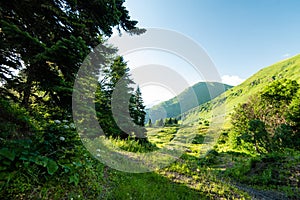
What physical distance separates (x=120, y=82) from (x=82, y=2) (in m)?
8.06

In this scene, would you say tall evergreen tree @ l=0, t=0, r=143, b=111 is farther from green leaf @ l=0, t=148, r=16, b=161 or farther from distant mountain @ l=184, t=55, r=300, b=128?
distant mountain @ l=184, t=55, r=300, b=128

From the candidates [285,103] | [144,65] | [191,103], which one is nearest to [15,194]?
[144,65]

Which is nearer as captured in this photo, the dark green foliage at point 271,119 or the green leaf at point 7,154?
the green leaf at point 7,154

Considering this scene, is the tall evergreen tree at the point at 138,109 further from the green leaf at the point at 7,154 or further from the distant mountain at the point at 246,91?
the distant mountain at the point at 246,91

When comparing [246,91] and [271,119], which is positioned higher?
[246,91]

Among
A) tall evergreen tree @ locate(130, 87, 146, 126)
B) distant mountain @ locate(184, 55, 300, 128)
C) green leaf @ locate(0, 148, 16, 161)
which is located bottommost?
green leaf @ locate(0, 148, 16, 161)

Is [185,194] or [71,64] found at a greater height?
[71,64]

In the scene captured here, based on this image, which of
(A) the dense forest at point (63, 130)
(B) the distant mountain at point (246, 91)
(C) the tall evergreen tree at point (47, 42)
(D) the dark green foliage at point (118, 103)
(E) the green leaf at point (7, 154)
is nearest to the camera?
(E) the green leaf at point (7, 154)

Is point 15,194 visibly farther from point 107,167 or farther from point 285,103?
point 285,103

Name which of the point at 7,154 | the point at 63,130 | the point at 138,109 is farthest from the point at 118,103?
the point at 7,154

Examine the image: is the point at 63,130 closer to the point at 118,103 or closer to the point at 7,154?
the point at 7,154

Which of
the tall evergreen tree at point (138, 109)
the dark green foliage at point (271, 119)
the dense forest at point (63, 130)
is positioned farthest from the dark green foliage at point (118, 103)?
the dark green foliage at point (271, 119)

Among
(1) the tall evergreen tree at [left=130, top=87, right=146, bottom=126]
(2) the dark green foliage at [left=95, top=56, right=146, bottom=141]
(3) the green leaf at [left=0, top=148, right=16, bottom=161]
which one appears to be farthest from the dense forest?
(1) the tall evergreen tree at [left=130, top=87, right=146, bottom=126]

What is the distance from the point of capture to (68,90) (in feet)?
12.9
